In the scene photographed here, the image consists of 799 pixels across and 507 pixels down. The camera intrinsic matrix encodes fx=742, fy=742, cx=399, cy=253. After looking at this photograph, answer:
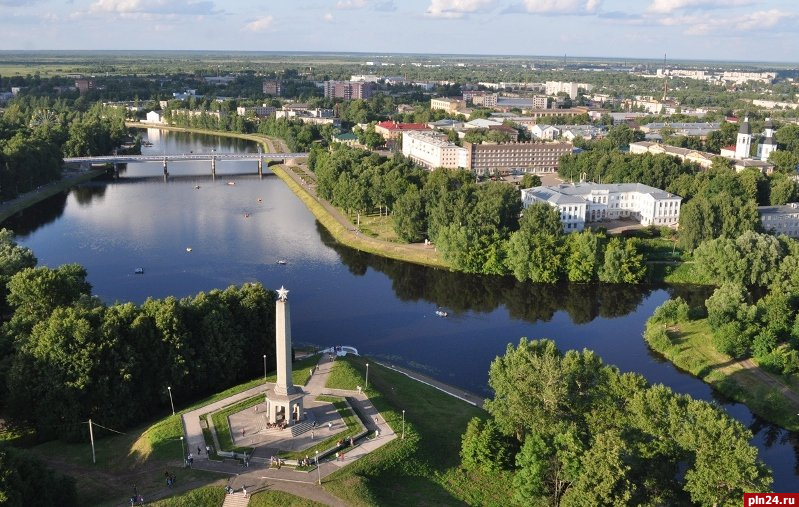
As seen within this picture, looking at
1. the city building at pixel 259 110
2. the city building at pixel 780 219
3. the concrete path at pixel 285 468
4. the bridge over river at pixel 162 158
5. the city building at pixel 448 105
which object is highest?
the city building at pixel 448 105

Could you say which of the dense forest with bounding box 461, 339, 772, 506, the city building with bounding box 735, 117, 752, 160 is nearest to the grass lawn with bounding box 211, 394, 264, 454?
the dense forest with bounding box 461, 339, 772, 506

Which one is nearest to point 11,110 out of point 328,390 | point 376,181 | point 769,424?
point 376,181

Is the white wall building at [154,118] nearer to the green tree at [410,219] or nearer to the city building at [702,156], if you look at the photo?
the city building at [702,156]

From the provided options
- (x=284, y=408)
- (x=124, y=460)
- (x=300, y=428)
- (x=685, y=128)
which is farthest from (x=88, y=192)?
(x=685, y=128)

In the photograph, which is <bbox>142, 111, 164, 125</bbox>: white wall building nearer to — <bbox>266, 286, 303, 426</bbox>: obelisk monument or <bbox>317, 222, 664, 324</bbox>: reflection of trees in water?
<bbox>317, 222, 664, 324</bbox>: reflection of trees in water

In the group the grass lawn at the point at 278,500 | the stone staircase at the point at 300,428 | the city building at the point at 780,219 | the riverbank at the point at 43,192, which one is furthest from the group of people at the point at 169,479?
the city building at the point at 780,219

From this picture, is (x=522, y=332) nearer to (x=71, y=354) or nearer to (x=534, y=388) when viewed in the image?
(x=534, y=388)
